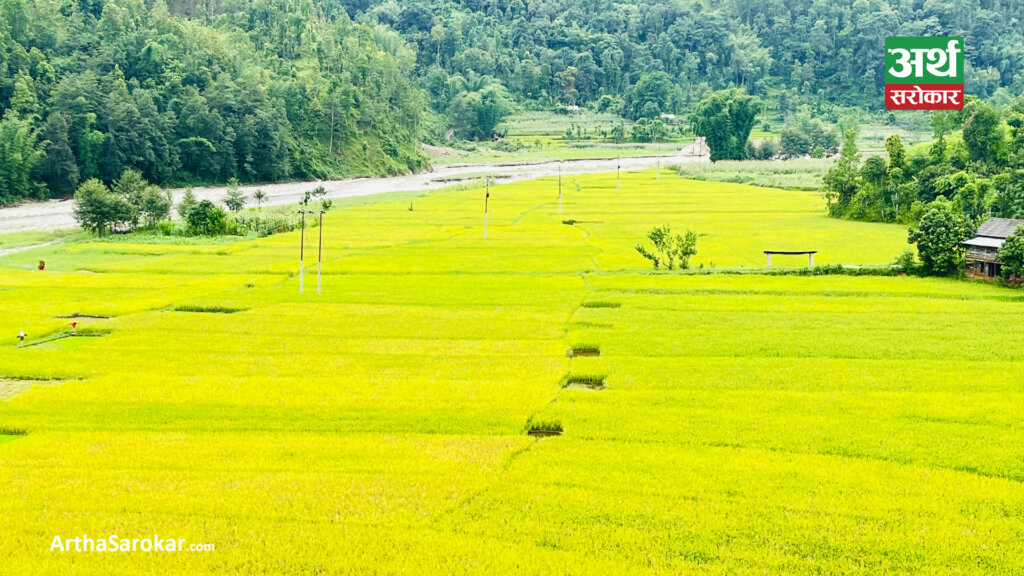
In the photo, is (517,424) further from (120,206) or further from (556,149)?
(556,149)

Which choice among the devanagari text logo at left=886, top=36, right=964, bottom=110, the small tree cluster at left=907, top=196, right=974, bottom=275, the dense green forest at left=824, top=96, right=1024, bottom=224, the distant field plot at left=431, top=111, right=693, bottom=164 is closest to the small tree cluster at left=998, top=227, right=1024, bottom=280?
the small tree cluster at left=907, top=196, right=974, bottom=275

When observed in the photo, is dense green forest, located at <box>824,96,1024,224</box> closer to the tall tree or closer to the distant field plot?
the tall tree

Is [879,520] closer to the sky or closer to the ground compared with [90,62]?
closer to the ground

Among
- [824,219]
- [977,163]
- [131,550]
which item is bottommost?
[131,550]

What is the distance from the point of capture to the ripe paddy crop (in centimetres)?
1558

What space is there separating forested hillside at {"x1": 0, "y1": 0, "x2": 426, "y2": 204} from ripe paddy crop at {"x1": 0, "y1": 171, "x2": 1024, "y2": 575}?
57.1 metres

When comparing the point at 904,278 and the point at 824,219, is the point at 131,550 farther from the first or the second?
the point at 824,219

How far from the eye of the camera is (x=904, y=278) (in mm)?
47938

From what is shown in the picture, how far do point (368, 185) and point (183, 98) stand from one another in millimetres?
27834

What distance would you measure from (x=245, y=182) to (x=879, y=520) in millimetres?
113535

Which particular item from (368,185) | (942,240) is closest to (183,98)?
(368,185)

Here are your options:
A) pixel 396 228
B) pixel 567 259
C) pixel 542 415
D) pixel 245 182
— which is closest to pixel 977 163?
pixel 567 259

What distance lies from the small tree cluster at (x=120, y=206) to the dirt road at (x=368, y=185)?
19.1 feet

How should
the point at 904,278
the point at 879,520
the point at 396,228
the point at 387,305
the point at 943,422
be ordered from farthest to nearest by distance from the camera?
the point at 396,228
the point at 904,278
the point at 387,305
the point at 943,422
the point at 879,520
